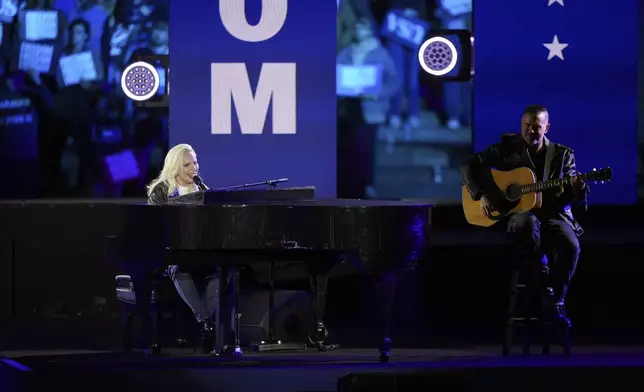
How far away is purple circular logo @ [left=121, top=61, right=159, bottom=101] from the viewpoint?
341 inches

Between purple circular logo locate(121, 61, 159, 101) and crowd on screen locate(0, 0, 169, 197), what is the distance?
413 mm

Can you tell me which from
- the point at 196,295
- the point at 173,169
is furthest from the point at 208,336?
the point at 173,169

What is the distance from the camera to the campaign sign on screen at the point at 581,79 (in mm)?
8469

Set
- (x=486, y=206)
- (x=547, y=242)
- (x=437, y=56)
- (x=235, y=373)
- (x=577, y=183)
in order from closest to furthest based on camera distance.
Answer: (x=235, y=373) < (x=577, y=183) < (x=547, y=242) < (x=486, y=206) < (x=437, y=56)

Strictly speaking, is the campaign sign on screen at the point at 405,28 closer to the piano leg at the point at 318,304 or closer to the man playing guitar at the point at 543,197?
the man playing guitar at the point at 543,197

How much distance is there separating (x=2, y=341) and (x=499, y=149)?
3417mm

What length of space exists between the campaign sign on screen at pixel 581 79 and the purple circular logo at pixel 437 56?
379mm

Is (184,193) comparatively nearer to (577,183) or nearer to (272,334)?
(272,334)

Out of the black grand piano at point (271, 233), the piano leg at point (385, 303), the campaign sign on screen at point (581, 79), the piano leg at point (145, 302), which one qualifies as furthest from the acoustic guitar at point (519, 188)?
the piano leg at point (145, 302)

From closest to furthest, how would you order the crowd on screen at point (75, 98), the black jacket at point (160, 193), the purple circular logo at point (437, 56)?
the black jacket at point (160, 193), the purple circular logo at point (437, 56), the crowd on screen at point (75, 98)

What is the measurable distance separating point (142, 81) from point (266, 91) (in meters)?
0.86

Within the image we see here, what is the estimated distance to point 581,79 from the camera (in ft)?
27.9

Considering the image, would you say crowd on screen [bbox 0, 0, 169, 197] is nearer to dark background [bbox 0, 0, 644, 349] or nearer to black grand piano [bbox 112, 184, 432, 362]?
dark background [bbox 0, 0, 644, 349]

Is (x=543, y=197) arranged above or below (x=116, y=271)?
above
